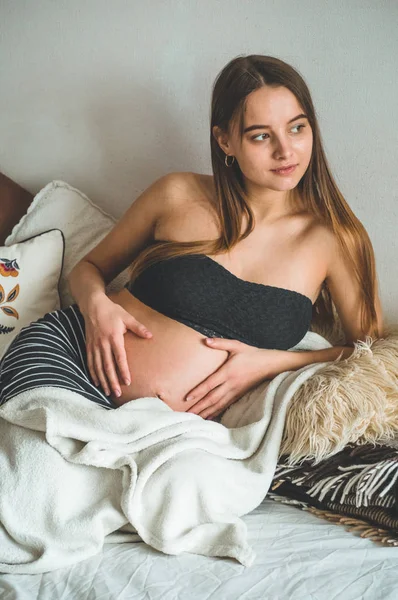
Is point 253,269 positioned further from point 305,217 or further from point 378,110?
point 378,110

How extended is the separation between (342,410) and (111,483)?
45 centimetres

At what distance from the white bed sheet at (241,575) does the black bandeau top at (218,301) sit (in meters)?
0.46

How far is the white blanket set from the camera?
1093 mm

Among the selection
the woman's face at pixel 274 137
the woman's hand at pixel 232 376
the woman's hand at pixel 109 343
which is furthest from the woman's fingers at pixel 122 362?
the woman's face at pixel 274 137

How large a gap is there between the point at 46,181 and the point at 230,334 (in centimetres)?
85

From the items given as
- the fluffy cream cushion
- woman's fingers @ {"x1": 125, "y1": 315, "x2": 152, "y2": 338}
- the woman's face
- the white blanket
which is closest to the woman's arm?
woman's fingers @ {"x1": 125, "y1": 315, "x2": 152, "y2": 338}

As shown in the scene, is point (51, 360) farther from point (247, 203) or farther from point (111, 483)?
point (247, 203)

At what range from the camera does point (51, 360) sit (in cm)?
136

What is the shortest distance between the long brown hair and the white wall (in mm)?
200

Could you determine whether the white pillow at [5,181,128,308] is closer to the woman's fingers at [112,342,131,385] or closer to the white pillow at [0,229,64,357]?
the white pillow at [0,229,64,357]

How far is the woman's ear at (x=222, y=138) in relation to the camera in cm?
150

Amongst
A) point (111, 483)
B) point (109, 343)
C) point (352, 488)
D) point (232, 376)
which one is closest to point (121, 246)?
point (109, 343)

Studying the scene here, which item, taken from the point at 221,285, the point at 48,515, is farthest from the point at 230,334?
the point at 48,515

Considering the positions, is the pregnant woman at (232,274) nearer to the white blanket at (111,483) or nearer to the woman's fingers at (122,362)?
the woman's fingers at (122,362)
